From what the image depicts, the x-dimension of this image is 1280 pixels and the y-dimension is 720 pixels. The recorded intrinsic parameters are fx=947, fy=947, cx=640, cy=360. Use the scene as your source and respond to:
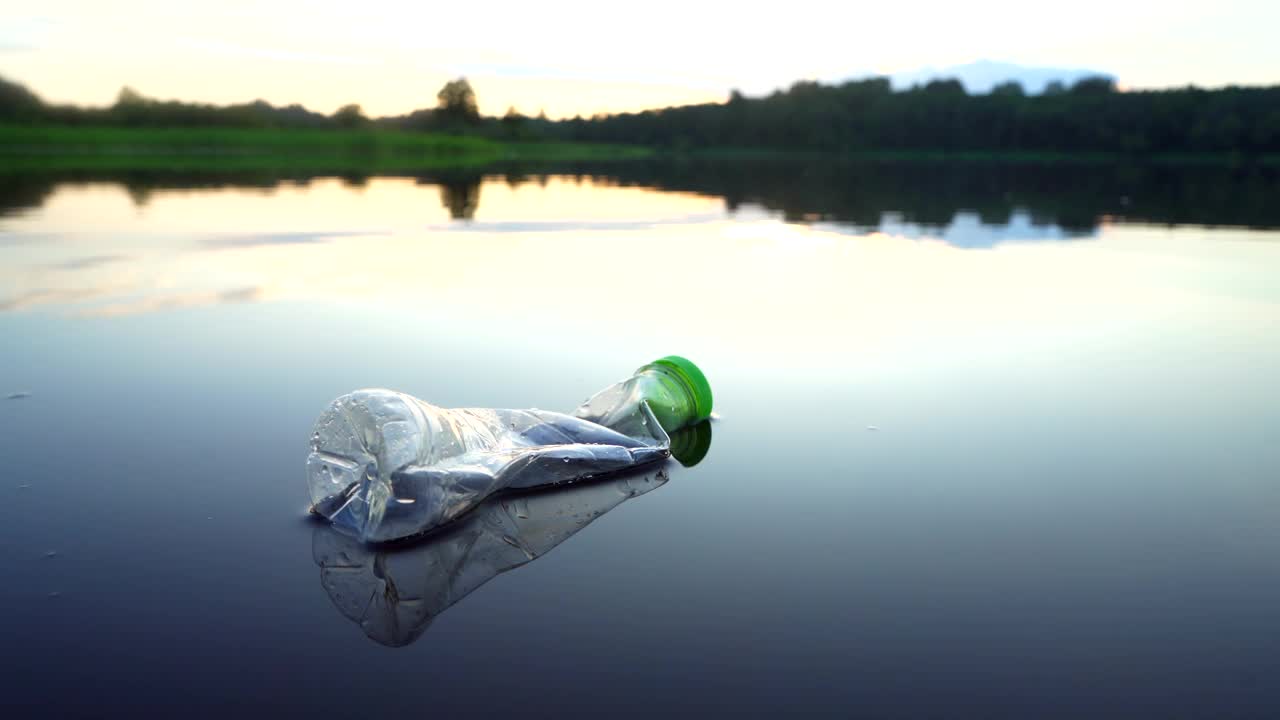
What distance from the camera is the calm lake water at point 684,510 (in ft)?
8.99

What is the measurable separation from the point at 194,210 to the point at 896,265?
13.2 meters

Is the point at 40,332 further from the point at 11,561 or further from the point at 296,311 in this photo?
the point at 11,561

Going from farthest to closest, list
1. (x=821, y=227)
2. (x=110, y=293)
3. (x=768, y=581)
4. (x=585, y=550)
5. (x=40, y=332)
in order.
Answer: (x=821, y=227), (x=110, y=293), (x=40, y=332), (x=585, y=550), (x=768, y=581)

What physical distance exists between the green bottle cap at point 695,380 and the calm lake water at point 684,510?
14 cm

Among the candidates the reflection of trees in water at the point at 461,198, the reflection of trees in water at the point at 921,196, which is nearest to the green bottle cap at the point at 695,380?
the reflection of trees in water at the point at 921,196

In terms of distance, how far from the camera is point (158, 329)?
24.2 ft

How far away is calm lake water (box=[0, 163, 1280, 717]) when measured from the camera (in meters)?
2.74

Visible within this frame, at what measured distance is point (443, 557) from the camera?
140 inches

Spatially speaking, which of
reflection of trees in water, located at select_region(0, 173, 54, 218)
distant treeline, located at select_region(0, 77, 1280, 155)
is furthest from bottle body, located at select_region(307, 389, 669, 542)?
distant treeline, located at select_region(0, 77, 1280, 155)

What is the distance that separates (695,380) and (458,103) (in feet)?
327

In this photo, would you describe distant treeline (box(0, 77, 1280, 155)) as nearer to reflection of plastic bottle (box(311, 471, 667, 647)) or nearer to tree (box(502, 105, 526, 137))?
tree (box(502, 105, 526, 137))

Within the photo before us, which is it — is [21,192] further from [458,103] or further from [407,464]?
[458,103]

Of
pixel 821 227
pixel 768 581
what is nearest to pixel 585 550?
pixel 768 581

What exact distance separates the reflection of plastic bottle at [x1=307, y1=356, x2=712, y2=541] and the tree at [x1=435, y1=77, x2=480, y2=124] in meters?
96.3
